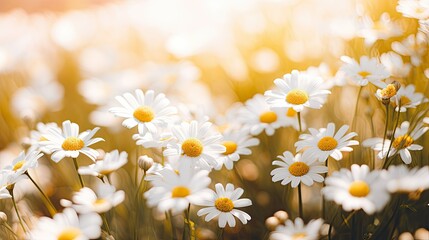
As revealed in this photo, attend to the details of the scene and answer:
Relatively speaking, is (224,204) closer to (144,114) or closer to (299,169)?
(299,169)

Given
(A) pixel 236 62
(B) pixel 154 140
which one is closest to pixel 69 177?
(B) pixel 154 140

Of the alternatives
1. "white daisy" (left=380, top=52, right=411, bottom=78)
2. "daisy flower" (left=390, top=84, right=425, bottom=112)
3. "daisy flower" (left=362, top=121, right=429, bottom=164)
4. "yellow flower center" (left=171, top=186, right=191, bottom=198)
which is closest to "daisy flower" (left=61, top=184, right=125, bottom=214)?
"yellow flower center" (left=171, top=186, right=191, bottom=198)

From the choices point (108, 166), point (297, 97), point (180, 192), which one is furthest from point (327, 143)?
point (108, 166)

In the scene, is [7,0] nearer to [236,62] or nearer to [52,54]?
[52,54]

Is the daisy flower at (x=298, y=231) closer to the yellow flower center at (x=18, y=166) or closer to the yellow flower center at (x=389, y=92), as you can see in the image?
the yellow flower center at (x=389, y=92)

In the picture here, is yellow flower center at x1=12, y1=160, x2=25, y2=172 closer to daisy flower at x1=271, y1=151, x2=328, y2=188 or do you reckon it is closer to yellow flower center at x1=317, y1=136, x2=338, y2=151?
daisy flower at x1=271, y1=151, x2=328, y2=188
